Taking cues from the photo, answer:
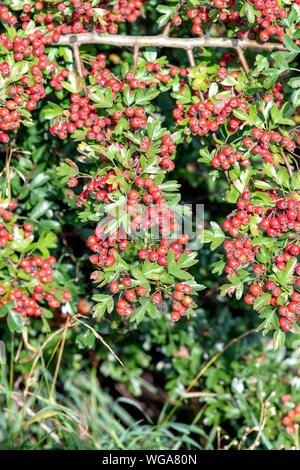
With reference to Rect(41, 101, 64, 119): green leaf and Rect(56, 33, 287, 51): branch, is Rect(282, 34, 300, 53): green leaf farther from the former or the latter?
Rect(41, 101, 64, 119): green leaf

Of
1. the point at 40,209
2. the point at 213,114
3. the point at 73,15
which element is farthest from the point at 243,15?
the point at 40,209

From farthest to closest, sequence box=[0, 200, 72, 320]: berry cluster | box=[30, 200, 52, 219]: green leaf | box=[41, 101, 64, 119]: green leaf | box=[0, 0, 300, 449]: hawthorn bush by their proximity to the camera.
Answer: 1. box=[30, 200, 52, 219]: green leaf
2. box=[0, 200, 72, 320]: berry cluster
3. box=[41, 101, 64, 119]: green leaf
4. box=[0, 0, 300, 449]: hawthorn bush

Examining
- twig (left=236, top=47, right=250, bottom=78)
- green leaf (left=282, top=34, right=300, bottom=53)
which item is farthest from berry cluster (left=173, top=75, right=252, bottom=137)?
green leaf (left=282, top=34, right=300, bottom=53)

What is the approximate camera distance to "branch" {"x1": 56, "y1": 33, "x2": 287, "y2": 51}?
85.0 inches

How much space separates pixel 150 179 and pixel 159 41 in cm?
76

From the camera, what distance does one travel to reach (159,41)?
7.25ft

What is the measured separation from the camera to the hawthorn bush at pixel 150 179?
185 centimetres

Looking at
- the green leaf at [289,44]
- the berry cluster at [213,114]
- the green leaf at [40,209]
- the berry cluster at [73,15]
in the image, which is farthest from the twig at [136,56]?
the green leaf at [40,209]

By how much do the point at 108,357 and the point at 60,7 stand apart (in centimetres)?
216

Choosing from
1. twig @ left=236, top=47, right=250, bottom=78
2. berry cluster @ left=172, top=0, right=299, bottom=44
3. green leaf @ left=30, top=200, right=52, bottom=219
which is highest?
berry cluster @ left=172, top=0, right=299, bottom=44

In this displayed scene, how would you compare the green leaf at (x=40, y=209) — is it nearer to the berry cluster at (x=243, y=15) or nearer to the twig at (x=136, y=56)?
the twig at (x=136, y=56)

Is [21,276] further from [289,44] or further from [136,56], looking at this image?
[289,44]

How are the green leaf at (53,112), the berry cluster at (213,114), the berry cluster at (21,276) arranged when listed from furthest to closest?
1. the berry cluster at (21,276)
2. the green leaf at (53,112)
3. the berry cluster at (213,114)
